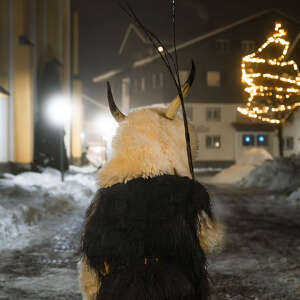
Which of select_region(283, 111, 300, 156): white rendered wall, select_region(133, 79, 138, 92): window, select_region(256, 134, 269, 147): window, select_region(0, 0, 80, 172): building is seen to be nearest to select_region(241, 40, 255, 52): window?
select_region(283, 111, 300, 156): white rendered wall

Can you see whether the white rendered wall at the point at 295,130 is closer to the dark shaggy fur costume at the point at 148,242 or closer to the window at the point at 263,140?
the window at the point at 263,140

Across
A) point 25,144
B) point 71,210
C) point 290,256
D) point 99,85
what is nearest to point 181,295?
point 290,256

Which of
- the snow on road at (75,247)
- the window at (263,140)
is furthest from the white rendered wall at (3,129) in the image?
the window at (263,140)

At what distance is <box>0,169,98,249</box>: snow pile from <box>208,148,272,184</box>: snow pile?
8813 millimetres

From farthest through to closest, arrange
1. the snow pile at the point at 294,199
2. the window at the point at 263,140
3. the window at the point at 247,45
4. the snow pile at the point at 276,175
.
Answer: the window at the point at 263,140
the window at the point at 247,45
the snow pile at the point at 276,175
the snow pile at the point at 294,199

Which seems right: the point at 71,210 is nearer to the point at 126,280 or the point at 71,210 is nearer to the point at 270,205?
the point at 270,205

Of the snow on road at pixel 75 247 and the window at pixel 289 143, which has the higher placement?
the window at pixel 289 143

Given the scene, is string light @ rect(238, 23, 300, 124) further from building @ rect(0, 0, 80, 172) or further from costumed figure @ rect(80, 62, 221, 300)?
costumed figure @ rect(80, 62, 221, 300)

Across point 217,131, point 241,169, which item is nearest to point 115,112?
point 241,169

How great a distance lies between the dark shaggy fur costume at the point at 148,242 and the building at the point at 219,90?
35592mm

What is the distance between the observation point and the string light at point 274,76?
2047cm

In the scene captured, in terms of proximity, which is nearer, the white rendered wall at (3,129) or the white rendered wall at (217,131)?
the white rendered wall at (3,129)

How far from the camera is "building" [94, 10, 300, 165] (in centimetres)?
3794

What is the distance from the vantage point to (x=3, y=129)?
1741 centimetres
